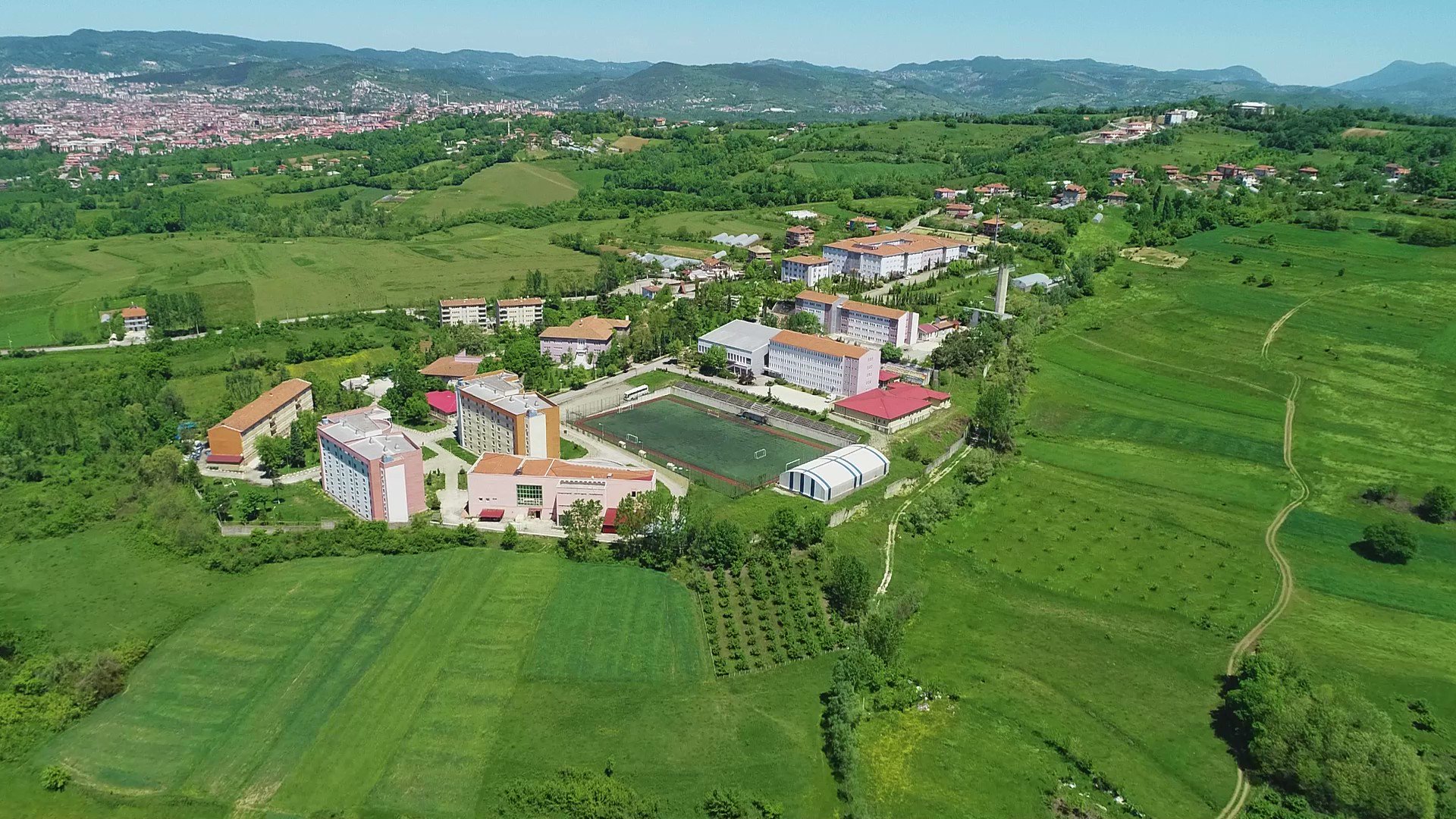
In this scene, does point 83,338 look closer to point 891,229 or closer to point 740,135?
point 891,229

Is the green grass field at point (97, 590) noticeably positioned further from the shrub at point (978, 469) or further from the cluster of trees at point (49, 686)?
the shrub at point (978, 469)

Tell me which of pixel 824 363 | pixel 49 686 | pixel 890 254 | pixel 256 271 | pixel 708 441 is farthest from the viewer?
pixel 256 271

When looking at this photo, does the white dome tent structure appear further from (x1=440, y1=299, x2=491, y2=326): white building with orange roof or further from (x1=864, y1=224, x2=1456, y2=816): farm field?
(x1=440, y1=299, x2=491, y2=326): white building with orange roof

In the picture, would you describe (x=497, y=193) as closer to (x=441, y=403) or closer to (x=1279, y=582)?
(x=441, y=403)

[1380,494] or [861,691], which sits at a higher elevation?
[1380,494]

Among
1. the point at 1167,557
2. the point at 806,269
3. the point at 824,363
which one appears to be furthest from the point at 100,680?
the point at 806,269

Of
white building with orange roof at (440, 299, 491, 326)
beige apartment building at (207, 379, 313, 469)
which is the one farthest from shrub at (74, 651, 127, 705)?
white building with orange roof at (440, 299, 491, 326)
